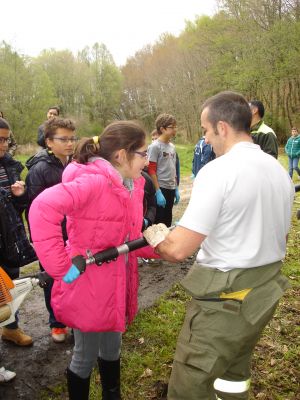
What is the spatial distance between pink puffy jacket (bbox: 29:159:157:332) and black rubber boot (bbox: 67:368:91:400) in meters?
0.40

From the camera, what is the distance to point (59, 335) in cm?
363

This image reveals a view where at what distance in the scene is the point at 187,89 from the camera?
1441 inches

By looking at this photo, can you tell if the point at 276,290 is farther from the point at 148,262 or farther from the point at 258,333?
the point at 148,262

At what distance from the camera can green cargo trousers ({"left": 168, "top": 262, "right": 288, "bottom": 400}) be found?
195 cm

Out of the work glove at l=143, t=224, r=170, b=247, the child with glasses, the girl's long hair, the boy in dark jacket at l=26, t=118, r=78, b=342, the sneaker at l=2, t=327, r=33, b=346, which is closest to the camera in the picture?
the work glove at l=143, t=224, r=170, b=247

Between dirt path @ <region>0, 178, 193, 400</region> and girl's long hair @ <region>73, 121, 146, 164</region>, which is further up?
girl's long hair @ <region>73, 121, 146, 164</region>

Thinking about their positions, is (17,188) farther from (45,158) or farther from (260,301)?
(260,301)

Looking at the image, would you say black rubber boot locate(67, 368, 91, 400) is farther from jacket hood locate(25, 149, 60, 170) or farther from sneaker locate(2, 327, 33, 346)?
jacket hood locate(25, 149, 60, 170)

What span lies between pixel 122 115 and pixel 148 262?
4993 cm

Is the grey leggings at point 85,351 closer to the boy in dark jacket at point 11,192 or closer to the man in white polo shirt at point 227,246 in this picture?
the man in white polo shirt at point 227,246

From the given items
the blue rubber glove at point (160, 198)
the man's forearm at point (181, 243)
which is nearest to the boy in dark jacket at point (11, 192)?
the man's forearm at point (181, 243)

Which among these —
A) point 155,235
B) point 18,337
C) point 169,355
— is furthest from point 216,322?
point 18,337

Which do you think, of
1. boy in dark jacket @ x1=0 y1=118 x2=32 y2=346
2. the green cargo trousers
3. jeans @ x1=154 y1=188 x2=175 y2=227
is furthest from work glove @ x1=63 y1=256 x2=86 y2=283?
jeans @ x1=154 y1=188 x2=175 y2=227

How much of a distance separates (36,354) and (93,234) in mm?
1974
